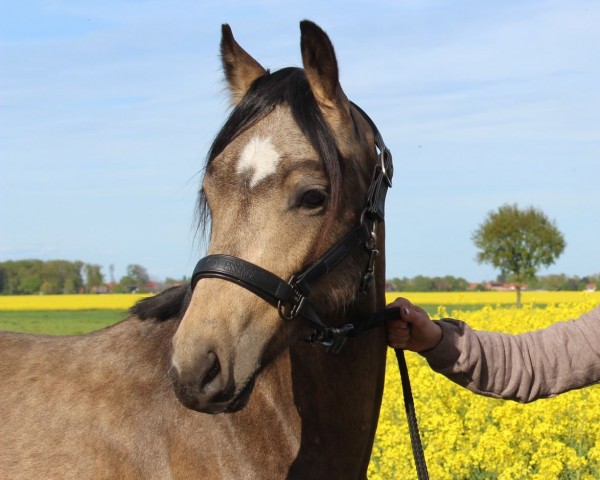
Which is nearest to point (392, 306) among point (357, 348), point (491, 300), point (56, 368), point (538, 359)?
point (357, 348)

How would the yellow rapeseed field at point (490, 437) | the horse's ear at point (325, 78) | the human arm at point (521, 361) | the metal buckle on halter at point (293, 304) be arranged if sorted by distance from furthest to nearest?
the yellow rapeseed field at point (490, 437) < the human arm at point (521, 361) < the horse's ear at point (325, 78) < the metal buckle on halter at point (293, 304)

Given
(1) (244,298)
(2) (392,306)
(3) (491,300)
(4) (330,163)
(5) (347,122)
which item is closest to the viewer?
(1) (244,298)

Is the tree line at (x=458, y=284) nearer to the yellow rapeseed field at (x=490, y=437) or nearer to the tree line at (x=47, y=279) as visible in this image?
the tree line at (x=47, y=279)

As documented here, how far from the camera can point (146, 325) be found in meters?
3.55

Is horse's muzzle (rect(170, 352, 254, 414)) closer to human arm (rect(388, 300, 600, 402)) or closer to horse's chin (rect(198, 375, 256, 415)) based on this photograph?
horse's chin (rect(198, 375, 256, 415))

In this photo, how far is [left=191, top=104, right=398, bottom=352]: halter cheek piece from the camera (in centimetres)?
282

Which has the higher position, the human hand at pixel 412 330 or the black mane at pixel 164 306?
the black mane at pixel 164 306

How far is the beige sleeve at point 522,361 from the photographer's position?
3.61 m

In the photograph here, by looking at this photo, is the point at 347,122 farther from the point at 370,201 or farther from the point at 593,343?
the point at 593,343

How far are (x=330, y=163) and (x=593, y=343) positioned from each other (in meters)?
1.45

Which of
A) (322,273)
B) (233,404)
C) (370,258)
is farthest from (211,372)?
(370,258)

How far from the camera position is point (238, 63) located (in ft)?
11.7

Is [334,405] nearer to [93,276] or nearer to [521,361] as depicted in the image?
[521,361]

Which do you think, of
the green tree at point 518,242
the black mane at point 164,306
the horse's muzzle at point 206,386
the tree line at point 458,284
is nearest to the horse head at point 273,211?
the horse's muzzle at point 206,386
